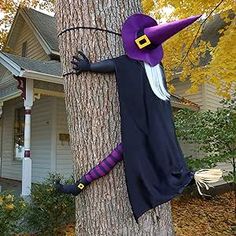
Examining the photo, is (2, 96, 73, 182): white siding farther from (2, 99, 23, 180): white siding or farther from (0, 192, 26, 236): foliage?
(0, 192, 26, 236): foliage

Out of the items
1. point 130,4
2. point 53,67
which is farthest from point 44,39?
point 130,4

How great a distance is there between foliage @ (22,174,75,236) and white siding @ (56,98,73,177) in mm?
5063

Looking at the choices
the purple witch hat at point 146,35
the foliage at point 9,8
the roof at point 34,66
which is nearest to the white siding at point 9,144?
the roof at point 34,66

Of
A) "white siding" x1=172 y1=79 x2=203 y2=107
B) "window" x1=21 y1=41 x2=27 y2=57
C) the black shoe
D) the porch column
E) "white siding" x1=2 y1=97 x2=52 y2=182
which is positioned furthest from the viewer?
"window" x1=21 y1=41 x2=27 y2=57

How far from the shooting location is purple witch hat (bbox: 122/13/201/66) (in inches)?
61.7

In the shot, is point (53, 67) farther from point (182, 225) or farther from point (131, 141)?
point (131, 141)

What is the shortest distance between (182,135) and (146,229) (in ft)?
19.7

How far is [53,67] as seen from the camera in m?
8.73

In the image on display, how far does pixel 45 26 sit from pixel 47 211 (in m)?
10.0

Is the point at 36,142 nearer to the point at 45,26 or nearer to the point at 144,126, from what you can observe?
the point at 45,26

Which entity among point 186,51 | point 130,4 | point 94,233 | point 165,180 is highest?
point 186,51

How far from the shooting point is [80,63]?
1662 mm

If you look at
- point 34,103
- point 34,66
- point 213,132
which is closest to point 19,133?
point 34,103

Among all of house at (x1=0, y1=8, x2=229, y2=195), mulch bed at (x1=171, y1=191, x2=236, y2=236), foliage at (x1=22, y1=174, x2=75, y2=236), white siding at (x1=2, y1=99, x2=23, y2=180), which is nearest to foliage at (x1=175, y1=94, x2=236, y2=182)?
mulch bed at (x1=171, y1=191, x2=236, y2=236)
